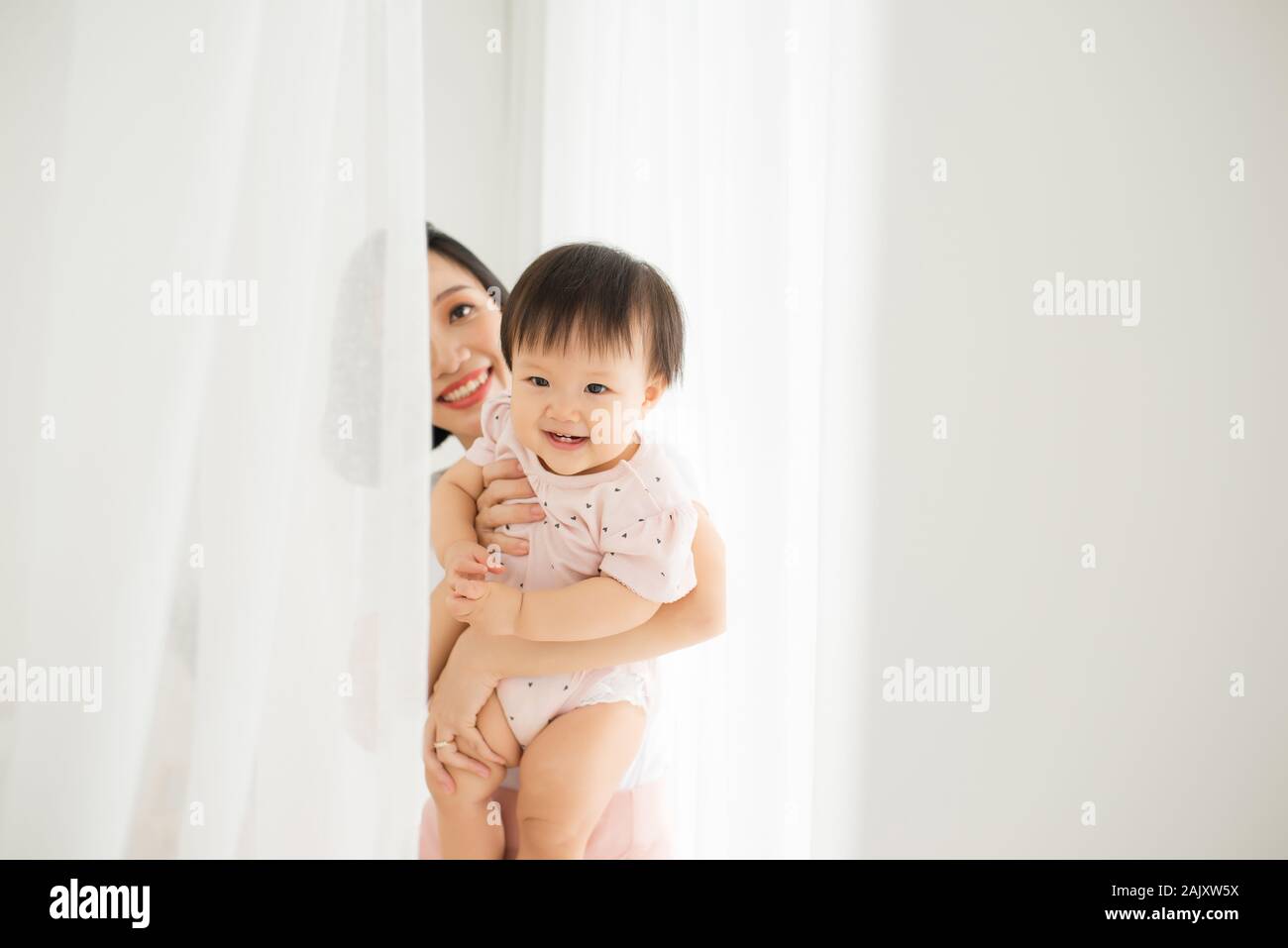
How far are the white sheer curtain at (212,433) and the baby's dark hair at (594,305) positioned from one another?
18 centimetres

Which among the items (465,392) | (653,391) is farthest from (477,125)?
(653,391)

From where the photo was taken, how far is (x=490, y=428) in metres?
1.11

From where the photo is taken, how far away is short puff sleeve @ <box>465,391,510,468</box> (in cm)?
108

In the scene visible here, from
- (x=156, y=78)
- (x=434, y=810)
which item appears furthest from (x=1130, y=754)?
(x=156, y=78)

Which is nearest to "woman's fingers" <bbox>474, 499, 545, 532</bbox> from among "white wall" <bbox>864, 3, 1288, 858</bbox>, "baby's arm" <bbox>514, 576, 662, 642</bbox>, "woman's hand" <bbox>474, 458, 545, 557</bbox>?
"woman's hand" <bbox>474, 458, 545, 557</bbox>

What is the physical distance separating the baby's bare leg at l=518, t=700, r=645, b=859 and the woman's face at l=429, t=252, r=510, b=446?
0.54m

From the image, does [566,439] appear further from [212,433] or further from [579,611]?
[212,433]

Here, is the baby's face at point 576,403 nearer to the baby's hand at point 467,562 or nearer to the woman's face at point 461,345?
the baby's hand at point 467,562

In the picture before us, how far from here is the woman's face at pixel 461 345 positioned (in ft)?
4.24

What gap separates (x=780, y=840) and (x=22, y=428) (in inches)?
38.6

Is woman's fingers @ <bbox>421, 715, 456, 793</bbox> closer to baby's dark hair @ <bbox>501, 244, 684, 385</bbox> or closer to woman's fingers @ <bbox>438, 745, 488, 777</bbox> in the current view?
woman's fingers @ <bbox>438, 745, 488, 777</bbox>

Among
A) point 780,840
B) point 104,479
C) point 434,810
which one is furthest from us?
point 780,840

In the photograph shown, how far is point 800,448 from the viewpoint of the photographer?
122 centimetres
